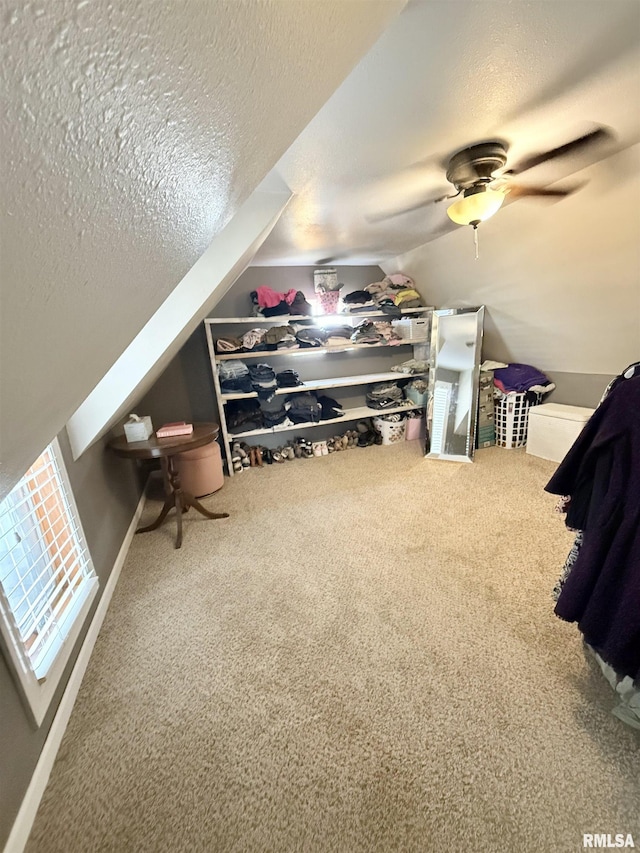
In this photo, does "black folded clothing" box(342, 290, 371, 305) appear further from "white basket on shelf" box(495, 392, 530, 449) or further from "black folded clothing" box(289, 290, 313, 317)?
"white basket on shelf" box(495, 392, 530, 449)

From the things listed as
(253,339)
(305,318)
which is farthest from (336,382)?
(253,339)

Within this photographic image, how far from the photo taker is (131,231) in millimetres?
574

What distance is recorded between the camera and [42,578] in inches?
54.7

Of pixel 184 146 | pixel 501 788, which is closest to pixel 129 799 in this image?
pixel 501 788

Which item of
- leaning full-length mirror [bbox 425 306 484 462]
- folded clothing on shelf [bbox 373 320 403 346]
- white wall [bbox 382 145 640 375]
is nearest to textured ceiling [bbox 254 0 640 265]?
white wall [bbox 382 145 640 375]

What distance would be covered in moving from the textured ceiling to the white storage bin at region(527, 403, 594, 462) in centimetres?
180

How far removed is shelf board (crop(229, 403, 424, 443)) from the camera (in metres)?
3.40

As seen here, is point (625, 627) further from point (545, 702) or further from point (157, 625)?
point (157, 625)

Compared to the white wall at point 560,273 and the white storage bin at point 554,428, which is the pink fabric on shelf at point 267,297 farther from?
the white storage bin at point 554,428

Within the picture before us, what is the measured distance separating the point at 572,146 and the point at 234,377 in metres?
2.73

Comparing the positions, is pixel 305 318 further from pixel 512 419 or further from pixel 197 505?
pixel 512 419

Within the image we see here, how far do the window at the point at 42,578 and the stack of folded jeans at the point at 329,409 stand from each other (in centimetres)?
243

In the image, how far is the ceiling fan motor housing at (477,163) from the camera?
5.09 feet

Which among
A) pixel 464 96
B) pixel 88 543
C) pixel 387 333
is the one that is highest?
pixel 464 96
